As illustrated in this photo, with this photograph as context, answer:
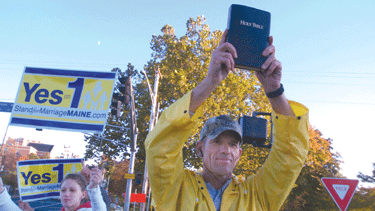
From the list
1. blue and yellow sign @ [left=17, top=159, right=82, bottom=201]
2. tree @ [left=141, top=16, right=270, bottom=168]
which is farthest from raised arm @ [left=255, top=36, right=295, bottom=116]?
tree @ [left=141, top=16, right=270, bottom=168]

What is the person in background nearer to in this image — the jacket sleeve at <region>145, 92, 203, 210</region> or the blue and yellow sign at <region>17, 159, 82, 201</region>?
the blue and yellow sign at <region>17, 159, 82, 201</region>

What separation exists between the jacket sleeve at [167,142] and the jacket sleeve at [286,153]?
580 mm

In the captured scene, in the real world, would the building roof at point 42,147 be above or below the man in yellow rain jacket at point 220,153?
above

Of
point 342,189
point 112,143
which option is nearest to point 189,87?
point 112,143

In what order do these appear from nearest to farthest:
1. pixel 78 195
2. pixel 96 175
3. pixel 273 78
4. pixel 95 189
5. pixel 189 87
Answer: pixel 273 78, pixel 96 175, pixel 95 189, pixel 78 195, pixel 189 87

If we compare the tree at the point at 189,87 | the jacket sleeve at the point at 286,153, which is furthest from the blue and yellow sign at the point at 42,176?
the tree at the point at 189,87

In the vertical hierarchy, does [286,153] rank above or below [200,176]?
above

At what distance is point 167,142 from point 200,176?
510mm

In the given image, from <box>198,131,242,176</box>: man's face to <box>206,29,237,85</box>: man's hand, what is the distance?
52 cm

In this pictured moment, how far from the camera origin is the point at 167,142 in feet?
5.35

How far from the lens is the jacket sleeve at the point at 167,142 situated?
1.60m

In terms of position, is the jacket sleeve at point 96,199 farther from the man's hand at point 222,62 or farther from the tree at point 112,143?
the tree at point 112,143

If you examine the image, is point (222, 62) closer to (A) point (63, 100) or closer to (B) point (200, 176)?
(B) point (200, 176)

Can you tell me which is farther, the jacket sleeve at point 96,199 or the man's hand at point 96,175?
the jacket sleeve at point 96,199
